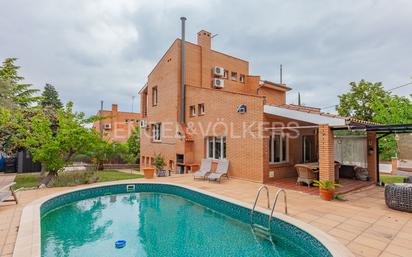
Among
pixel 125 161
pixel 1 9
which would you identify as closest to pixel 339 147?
pixel 1 9

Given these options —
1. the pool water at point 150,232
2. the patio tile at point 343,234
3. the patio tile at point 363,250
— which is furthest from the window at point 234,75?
the patio tile at point 363,250

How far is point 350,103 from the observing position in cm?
2670

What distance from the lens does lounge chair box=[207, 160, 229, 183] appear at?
13.5 metres

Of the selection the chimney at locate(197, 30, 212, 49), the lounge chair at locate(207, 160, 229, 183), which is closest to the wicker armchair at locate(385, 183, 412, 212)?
the lounge chair at locate(207, 160, 229, 183)

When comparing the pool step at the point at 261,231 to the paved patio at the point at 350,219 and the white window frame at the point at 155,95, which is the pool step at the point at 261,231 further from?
the white window frame at the point at 155,95

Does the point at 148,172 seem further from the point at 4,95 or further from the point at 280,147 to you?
the point at 4,95

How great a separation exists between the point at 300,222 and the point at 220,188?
5511mm

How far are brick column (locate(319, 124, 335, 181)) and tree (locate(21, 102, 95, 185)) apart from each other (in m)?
12.9

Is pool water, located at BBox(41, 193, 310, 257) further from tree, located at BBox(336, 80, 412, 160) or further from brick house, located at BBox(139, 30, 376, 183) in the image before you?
tree, located at BBox(336, 80, 412, 160)

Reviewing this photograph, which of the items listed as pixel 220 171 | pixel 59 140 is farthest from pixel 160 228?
pixel 59 140

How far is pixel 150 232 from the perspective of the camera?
25.2ft

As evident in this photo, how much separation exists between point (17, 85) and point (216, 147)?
25859 mm

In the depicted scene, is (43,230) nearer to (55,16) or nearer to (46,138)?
(46,138)

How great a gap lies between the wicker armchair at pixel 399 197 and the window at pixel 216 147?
29.6ft
